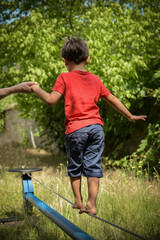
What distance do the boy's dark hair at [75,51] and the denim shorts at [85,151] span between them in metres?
0.48

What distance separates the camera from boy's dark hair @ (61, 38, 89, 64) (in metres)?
2.11

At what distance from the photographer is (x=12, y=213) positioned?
3848 mm

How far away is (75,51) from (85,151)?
0.68 m

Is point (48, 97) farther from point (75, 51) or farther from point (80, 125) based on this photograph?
point (75, 51)

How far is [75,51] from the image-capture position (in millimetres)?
2105

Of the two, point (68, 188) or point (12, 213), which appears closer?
point (12, 213)

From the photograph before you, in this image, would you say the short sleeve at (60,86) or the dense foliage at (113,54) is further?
the dense foliage at (113,54)

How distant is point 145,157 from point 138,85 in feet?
4.22

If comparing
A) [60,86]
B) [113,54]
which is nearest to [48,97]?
[60,86]

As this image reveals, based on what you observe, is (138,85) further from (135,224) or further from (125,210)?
(135,224)

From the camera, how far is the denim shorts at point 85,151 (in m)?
2.02

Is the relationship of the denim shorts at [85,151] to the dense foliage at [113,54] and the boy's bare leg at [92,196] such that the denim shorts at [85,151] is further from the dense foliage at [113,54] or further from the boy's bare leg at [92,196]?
the dense foliage at [113,54]

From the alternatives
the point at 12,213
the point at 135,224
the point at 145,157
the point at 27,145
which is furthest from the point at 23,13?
the point at 27,145

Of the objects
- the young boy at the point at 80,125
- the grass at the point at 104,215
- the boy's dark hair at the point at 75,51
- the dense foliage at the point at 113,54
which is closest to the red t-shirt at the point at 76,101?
the young boy at the point at 80,125
